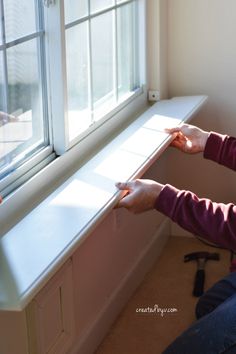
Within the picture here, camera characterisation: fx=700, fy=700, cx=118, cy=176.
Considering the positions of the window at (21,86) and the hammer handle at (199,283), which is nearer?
the window at (21,86)

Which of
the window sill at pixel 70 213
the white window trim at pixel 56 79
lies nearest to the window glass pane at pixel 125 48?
the window sill at pixel 70 213

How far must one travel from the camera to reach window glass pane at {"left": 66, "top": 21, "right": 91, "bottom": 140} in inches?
84.4

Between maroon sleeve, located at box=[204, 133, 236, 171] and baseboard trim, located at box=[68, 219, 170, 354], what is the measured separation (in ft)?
1.79

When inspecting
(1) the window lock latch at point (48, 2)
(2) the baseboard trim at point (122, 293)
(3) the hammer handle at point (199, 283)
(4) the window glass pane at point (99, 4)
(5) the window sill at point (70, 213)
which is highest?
(1) the window lock latch at point (48, 2)

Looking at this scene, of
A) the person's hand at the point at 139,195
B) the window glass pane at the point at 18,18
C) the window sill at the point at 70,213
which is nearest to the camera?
the window sill at the point at 70,213

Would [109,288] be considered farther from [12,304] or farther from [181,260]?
[12,304]

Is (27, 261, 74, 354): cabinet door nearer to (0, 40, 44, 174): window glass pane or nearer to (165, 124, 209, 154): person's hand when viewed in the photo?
(0, 40, 44, 174): window glass pane

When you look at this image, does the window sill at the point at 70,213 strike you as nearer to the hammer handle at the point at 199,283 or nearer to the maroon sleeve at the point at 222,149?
the maroon sleeve at the point at 222,149

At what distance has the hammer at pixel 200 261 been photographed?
8.54 ft

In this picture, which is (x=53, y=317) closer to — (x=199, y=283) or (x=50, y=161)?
(x=50, y=161)

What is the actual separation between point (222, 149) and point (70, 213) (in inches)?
29.6

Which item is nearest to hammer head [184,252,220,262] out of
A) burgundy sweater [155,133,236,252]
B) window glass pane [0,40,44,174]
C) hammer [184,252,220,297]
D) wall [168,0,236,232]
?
hammer [184,252,220,297]

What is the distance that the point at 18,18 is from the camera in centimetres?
183

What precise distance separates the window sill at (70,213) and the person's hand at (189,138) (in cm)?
6
